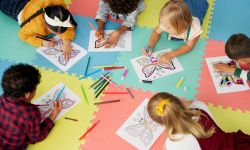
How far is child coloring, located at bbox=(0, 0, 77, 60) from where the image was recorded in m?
2.08

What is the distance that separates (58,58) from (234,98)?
4.18ft

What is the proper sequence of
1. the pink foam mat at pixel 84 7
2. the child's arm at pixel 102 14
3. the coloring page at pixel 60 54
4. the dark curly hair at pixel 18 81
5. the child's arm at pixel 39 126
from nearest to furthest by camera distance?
1. the dark curly hair at pixel 18 81
2. the child's arm at pixel 39 126
3. the coloring page at pixel 60 54
4. the child's arm at pixel 102 14
5. the pink foam mat at pixel 84 7

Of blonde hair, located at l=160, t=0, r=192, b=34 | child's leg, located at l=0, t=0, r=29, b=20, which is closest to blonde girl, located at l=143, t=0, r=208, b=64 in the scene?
blonde hair, located at l=160, t=0, r=192, b=34

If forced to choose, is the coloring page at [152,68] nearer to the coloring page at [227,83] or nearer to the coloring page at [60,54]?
the coloring page at [227,83]

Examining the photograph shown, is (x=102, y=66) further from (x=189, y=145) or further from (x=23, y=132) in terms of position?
(x=189, y=145)

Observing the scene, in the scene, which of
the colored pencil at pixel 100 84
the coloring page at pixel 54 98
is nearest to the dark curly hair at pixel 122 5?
the colored pencil at pixel 100 84

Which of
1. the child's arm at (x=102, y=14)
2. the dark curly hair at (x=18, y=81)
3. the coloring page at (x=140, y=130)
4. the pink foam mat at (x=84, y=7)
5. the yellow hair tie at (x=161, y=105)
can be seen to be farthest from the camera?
the pink foam mat at (x=84, y=7)

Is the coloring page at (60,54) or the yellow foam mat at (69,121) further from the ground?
the coloring page at (60,54)

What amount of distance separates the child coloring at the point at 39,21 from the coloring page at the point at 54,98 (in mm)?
279

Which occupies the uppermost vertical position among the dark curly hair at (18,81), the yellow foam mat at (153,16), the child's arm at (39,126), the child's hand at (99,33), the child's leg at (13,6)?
the child's leg at (13,6)

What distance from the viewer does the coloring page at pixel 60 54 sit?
2.17m

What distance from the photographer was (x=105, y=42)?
2.26 m

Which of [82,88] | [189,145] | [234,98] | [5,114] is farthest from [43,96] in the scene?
[234,98]

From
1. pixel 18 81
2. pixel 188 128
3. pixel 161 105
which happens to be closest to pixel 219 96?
pixel 188 128
